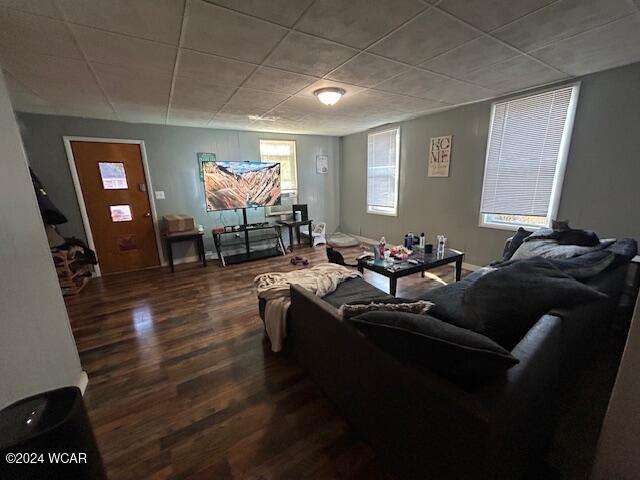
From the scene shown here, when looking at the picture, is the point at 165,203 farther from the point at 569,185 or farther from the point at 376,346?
the point at 569,185

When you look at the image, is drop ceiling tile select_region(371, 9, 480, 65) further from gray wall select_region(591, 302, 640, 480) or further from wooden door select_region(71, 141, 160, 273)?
wooden door select_region(71, 141, 160, 273)

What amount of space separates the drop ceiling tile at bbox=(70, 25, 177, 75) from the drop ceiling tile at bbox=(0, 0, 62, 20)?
140 millimetres

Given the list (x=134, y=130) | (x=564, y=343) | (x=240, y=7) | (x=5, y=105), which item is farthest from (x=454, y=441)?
(x=134, y=130)

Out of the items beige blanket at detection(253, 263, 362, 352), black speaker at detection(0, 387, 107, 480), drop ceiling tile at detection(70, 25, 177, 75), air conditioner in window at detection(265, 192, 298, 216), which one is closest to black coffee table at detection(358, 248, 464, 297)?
beige blanket at detection(253, 263, 362, 352)

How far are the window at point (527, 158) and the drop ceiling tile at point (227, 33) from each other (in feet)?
9.59

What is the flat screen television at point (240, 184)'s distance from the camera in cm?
410

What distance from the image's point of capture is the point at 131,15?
1.41m

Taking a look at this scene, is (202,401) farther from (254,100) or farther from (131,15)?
(254,100)

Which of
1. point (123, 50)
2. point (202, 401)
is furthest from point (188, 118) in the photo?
point (202, 401)

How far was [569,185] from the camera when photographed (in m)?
2.69

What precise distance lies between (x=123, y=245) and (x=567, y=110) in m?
6.06

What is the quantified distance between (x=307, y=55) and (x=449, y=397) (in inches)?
89.0

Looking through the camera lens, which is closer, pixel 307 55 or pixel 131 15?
pixel 131 15

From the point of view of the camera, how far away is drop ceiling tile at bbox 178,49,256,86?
6.25ft
